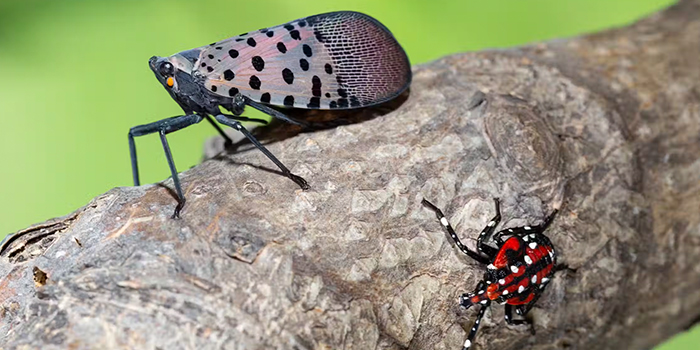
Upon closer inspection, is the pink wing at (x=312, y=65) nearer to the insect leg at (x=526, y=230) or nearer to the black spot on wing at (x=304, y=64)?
the black spot on wing at (x=304, y=64)

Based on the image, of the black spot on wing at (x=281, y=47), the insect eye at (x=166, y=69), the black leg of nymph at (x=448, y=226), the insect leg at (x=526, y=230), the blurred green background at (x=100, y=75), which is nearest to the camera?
the black leg of nymph at (x=448, y=226)

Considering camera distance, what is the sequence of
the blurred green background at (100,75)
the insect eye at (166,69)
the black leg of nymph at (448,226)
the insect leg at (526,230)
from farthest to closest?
the blurred green background at (100,75)
the insect eye at (166,69)
the insect leg at (526,230)
the black leg of nymph at (448,226)

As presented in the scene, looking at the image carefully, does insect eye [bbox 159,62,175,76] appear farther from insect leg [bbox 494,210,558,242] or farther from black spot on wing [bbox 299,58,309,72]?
insect leg [bbox 494,210,558,242]

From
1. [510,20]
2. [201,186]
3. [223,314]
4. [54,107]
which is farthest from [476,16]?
[223,314]

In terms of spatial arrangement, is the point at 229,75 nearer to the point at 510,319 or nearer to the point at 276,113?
the point at 276,113

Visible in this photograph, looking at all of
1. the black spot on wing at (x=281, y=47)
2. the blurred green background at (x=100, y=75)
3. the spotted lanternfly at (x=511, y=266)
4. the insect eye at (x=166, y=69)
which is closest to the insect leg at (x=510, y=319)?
the spotted lanternfly at (x=511, y=266)

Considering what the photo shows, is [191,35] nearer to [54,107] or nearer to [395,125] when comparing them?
[54,107]

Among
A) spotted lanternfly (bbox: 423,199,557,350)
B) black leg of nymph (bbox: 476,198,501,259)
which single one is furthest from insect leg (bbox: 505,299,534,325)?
black leg of nymph (bbox: 476,198,501,259)
